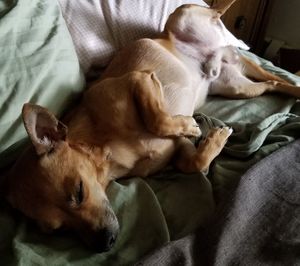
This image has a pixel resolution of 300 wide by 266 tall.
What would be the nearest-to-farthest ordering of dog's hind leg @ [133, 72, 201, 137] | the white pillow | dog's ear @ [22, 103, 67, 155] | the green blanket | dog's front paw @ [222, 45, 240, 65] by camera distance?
dog's ear @ [22, 103, 67, 155] → the green blanket → dog's hind leg @ [133, 72, 201, 137] → the white pillow → dog's front paw @ [222, 45, 240, 65]

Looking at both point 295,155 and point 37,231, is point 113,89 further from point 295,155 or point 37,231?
point 295,155

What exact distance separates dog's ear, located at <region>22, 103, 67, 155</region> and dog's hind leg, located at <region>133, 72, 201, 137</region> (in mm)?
308

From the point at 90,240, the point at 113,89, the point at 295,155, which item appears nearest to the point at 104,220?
the point at 90,240

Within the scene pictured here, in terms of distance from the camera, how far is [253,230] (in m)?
1.15

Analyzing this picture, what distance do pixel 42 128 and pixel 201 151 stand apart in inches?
22.2

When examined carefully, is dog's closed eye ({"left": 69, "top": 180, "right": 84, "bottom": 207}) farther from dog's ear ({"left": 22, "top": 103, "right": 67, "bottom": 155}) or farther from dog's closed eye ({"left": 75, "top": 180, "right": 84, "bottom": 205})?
dog's ear ({"left": 22, "top": 103, "right": 67, "bottom": 155})

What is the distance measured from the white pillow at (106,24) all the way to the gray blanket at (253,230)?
0.86 meters

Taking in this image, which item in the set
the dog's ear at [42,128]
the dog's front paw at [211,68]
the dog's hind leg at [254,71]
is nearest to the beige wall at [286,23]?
the dog's hind leg at [254,71]

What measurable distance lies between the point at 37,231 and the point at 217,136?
717mm

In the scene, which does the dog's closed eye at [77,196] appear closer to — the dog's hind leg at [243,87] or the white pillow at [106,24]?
the white pillow at [106,24]

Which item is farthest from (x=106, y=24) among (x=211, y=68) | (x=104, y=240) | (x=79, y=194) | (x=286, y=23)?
(x=286, y=23)

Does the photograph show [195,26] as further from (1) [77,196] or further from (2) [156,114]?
(1) [77,196]

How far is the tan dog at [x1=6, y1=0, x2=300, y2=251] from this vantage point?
1.22m

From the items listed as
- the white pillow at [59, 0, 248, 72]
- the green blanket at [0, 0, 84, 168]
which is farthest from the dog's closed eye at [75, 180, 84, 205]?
the white pillow at [59, 0, 248, 72]
